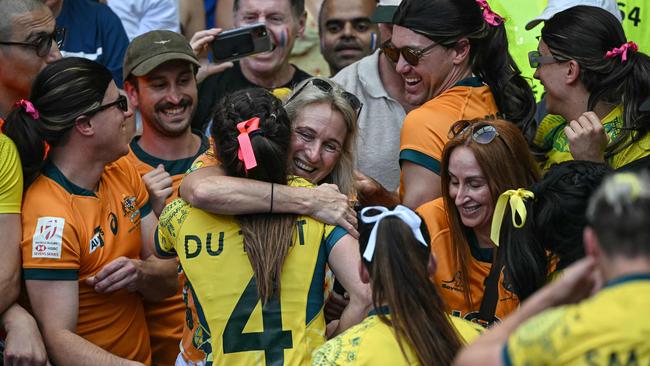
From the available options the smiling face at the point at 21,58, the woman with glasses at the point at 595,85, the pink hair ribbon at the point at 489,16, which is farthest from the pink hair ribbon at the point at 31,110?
the woman with glasses at the point at 595,85

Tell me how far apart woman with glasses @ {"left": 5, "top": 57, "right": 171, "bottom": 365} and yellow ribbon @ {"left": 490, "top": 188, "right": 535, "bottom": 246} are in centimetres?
156

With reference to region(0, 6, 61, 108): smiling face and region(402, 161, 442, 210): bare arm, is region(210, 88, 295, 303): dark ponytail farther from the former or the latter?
region(0, 6, 61, 108): smiling face

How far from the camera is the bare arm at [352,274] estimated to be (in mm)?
3678

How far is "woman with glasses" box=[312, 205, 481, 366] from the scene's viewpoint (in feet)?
9.83

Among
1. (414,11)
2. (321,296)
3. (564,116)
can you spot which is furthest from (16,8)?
(564,116)

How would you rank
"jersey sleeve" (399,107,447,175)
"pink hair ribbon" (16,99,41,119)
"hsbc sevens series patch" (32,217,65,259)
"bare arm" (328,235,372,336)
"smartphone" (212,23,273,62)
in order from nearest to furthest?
"bare arm" (328,235,372,336), "hsbc sevens series patch" (32,217,65,259), "pink hair ribbon" (16,99,41,119), "jersey sleeve" (399,107,447,175), "smartphone" (212,23,273,62)

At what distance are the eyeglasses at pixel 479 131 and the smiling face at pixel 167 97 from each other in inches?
71.1

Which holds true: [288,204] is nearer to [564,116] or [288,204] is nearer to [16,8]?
[564,116]

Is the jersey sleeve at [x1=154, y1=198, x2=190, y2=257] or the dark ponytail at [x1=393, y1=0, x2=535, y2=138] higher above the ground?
the dark ponytail at [x1=393, y1=0, x2=535, y2=138]

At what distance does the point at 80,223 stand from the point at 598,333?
2.58m

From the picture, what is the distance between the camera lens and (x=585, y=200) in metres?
3.56

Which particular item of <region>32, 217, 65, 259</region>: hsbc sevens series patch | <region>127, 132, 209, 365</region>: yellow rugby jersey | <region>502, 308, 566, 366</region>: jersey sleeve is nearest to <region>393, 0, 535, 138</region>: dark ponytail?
<region>127, 132, 209, 365</region>: yellow rugby jersey

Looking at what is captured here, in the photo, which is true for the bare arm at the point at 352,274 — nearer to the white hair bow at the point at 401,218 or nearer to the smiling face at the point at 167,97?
the white hair bow at the point at 401,218

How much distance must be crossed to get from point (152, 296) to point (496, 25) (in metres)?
2.11
